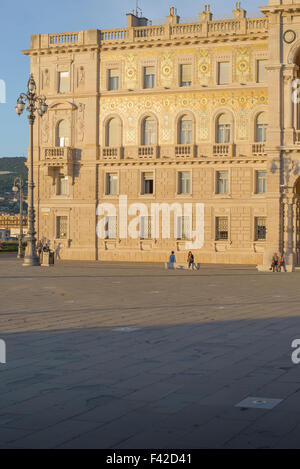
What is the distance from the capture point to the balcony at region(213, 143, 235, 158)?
48062 millimetres

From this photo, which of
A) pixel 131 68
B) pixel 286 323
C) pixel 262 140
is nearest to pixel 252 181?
pixel 262 140

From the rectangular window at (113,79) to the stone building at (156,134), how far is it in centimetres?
7

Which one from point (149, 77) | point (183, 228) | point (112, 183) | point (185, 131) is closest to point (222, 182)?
point (183, 228)

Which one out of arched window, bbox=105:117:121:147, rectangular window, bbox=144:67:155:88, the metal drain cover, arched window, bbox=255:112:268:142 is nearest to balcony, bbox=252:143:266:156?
arched window, bbox=255:112:268:142

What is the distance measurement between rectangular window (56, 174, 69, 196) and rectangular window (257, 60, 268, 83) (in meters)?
15.2

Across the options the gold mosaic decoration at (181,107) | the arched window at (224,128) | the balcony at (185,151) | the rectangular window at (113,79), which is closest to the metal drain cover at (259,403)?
the gold mosaic decoration at (181,107)

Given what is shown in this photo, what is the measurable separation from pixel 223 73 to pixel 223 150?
5.09m

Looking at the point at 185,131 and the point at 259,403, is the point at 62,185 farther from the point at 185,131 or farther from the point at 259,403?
the point at 259,403

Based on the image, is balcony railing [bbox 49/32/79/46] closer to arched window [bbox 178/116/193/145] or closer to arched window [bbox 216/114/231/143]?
arched window [bbox 178/116/193/145]

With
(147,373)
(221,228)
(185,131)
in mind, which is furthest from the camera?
(185,131)

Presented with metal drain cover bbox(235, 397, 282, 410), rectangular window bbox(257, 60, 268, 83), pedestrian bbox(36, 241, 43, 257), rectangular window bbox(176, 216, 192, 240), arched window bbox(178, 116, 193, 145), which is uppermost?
rectangular window bbox(257, 60, 268, 83)

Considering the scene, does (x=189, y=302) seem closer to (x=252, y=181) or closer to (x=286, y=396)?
(x=286, y=396)

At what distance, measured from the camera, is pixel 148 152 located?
50469mm

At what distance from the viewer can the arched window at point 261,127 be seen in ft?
157
